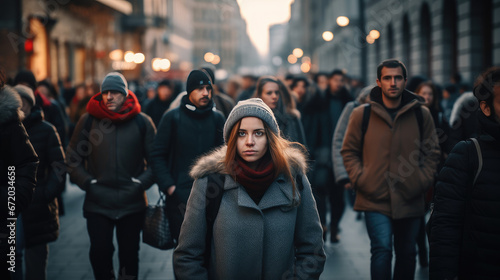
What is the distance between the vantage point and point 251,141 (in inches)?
127

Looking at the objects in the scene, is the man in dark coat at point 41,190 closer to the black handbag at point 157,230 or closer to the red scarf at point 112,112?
the red scarf at point 112,112

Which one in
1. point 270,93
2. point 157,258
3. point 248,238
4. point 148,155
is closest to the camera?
point 248,238

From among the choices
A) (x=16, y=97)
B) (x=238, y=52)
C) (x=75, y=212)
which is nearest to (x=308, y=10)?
(x=238, y=52)

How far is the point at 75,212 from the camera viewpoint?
31.9 ft

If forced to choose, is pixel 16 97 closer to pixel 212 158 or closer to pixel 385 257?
pixel 212 158

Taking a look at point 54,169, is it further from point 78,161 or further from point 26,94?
point 26,94

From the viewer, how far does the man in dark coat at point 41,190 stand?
520cm

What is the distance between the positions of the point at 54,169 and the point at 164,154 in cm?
94

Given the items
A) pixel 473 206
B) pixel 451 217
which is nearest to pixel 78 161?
pixel 451 217

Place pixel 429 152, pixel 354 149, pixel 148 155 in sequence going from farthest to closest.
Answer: pixel 148 155, pixel 354 149, pixel 429 152

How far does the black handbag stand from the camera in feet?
17.1

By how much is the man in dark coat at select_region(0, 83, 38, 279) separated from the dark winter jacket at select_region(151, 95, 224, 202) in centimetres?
154

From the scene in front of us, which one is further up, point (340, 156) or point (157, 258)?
point (340, 156)

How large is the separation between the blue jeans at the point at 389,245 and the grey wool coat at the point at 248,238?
1.87 m
